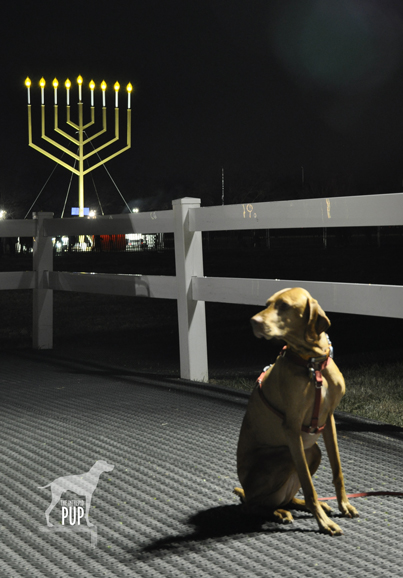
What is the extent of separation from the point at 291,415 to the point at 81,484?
1.00 meters

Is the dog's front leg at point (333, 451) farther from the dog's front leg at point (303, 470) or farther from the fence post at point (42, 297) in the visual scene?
the fence post at point (42, 297)

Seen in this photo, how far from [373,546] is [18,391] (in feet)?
9.47

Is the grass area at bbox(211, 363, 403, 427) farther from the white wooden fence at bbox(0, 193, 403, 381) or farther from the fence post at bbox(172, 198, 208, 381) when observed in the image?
the white wooden fence at bbox(0, 193, 403, 381)

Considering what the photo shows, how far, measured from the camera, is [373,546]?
7.38 feet

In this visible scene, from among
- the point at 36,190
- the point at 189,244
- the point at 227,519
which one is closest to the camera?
the point at 227,519

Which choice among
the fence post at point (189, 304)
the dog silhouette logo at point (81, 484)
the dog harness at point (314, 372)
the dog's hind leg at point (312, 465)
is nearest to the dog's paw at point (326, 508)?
the dog's hind leg at point (312, 465)

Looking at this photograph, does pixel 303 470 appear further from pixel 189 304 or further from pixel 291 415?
pixel 189 304

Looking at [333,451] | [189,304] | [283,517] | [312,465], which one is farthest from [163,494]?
[189,304]

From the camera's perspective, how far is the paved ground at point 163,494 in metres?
2.15

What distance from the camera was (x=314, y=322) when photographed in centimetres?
226

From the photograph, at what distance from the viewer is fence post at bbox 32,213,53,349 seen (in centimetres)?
635

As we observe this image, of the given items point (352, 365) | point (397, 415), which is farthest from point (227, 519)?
point (352, 365)

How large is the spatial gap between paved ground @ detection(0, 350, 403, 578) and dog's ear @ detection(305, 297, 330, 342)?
26.9 inches

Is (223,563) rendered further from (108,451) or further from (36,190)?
(36,190)
